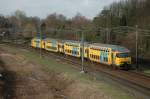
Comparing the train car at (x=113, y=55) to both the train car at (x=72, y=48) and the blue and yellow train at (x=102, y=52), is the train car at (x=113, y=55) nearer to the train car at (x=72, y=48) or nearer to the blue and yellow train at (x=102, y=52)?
the blue and yellow train at (x=102, y=52)

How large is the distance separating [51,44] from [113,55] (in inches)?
1506

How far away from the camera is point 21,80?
4553 cm

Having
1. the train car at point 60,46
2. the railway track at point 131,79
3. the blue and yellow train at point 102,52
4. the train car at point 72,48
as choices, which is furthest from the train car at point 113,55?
the train car at point 60,46

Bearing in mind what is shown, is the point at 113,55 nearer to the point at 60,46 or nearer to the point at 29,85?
the point at 29,85

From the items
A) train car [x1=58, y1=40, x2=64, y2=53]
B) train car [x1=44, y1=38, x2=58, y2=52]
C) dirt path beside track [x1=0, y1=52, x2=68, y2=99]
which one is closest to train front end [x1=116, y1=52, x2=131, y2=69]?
dirt path beside track [x1=0, y1=52, x2=68, y2=99]

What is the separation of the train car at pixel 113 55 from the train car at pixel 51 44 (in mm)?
27870

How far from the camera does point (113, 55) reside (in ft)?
170

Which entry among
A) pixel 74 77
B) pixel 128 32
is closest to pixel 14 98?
pixel 74 77

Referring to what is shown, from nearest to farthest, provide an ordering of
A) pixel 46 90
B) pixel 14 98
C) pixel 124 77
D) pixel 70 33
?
pixel 14 98, pixel 46 90, pixel 124 77, pixel 70 33

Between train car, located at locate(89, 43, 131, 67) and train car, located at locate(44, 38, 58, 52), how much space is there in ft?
91.4

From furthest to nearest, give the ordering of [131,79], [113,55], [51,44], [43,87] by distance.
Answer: [51,44] → [113,55] → [131,79] → [43,87]

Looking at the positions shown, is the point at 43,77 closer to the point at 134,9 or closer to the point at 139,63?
the point at 139,63

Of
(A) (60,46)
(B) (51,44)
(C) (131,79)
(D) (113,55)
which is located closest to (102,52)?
(D) (113,55)

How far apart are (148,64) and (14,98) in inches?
1087
